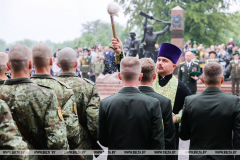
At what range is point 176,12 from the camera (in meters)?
24.1

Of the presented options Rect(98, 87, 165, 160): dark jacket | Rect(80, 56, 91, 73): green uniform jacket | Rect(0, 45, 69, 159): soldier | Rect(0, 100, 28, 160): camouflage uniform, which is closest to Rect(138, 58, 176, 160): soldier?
Rect(98, 87, 165, 160): dark jacket

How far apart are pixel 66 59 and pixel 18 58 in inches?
44.0

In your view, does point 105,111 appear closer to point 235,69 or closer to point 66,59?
point 66,59

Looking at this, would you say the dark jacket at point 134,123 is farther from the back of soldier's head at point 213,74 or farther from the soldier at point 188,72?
the soldier at point 188,72

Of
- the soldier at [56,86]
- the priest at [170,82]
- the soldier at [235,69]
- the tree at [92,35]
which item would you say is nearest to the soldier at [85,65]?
the tree at [92,35]

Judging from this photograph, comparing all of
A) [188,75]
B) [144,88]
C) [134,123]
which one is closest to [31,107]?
[134,123]

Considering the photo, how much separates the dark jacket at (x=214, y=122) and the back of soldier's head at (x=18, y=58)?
1.67 m

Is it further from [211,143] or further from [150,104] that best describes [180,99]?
[150,104]

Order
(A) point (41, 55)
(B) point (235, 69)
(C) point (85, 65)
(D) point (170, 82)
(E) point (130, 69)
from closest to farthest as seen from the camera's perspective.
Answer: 1. (E) point (130, 69)
2. (A) point (41, 55)
3. (D) point (170, 82)
4. (B) point (235, 69)
5. (C) point (85, 65)

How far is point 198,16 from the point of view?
3541 centimetres

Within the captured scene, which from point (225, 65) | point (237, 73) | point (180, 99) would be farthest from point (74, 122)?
point (225, 65)

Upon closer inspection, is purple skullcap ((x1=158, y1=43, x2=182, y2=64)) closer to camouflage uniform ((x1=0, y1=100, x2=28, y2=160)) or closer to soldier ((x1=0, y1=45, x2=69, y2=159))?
soldier ((x1=0, y1=45, x2=69, y2=159))

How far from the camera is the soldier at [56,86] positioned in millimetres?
3869

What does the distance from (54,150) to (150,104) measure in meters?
0.91
